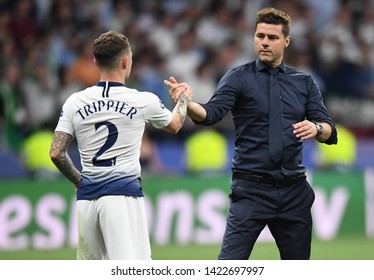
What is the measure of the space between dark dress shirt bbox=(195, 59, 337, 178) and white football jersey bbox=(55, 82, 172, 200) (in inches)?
27.3

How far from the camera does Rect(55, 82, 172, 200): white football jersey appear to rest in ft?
23.4

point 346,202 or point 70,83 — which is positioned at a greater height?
point 70,83

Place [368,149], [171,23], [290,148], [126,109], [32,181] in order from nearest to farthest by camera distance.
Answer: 1. [126,109]
2. [290,148]
3. [32,181]
4. [368,149]
5. [171,23]

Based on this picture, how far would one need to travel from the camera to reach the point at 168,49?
17656 millimetres

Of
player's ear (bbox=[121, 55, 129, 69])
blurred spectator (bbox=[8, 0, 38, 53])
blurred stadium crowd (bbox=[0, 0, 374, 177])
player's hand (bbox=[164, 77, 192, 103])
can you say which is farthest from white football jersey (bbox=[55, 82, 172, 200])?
blurred spectator (bbox=[8, 0, 38, 53])

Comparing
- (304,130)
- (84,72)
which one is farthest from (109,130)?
(84,72)

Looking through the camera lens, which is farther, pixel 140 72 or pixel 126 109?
pixel 140 72

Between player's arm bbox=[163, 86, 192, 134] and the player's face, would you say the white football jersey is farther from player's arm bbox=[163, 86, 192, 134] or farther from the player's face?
the player's face

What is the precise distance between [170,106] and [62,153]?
28.8 feet
